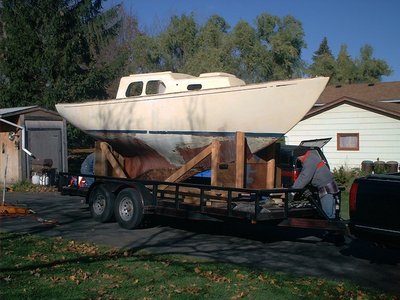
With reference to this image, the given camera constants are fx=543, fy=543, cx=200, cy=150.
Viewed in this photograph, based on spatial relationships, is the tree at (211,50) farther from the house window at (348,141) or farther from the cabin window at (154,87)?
the cabin window at (154,87)

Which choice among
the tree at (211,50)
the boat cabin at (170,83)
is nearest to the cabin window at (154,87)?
the boat cabin at (170,83)

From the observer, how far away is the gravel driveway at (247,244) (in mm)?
7566

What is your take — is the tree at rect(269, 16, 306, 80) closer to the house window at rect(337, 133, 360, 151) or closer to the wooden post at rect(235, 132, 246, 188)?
the house window at rect(337, 133, 360, 151)

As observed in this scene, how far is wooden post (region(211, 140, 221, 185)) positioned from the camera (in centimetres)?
967

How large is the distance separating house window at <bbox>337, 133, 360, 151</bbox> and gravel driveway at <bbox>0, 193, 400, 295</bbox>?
11.2 meters

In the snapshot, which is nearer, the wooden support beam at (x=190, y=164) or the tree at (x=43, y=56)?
the wooden support beam at (x=190, y=164)

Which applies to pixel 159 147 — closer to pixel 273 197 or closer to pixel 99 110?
pixel 99 110

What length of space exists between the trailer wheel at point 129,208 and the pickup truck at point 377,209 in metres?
4.51

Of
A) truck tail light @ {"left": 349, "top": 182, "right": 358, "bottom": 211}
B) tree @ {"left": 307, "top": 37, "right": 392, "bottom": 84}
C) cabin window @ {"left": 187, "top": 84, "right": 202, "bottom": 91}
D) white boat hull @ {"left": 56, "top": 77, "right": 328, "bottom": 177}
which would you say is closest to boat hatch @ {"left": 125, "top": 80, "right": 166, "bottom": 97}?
white boat hull @ {"left": 56, "top": 77, "right": 328, "bottom": 177}

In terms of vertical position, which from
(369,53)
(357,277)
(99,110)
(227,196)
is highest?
(369,53)

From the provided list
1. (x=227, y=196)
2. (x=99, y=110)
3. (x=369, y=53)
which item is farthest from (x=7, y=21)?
(x=369, y=53)

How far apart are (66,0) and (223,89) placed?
2061 centimetres

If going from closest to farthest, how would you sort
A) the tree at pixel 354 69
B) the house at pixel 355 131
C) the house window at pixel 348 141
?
the house at pixel 355 131
the house window at pixel 348 141
the tree at pixel 354 69

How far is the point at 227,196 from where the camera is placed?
9102 mm
